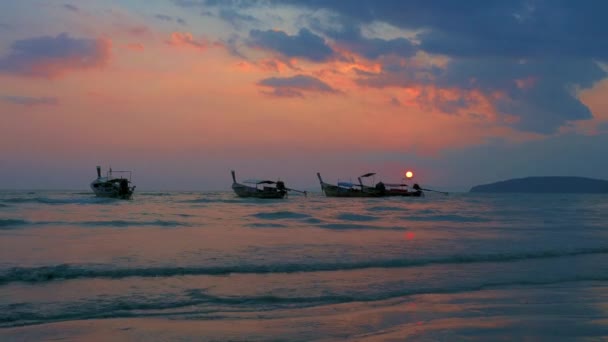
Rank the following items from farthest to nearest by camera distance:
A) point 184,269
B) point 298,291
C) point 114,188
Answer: point 114,188 → point 184,269 → point 298,291

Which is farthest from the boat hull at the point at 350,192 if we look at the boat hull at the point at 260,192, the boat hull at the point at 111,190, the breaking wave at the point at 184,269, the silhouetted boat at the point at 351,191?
the breaking wave at the point at 184,269

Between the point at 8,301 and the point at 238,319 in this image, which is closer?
the point at 238,319

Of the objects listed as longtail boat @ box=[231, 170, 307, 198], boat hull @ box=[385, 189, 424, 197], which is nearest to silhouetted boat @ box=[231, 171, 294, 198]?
longtail boat @ box=[231, 170, 307, 198]

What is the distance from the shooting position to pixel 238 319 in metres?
7.76

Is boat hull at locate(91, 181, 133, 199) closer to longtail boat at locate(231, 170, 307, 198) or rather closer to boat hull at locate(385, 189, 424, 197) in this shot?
longtail boat at locate(231, 170, 307, 198)

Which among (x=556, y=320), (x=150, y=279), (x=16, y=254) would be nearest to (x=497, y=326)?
(x=556, y=320)

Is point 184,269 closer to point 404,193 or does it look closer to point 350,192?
point 350,192

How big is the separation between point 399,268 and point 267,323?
6.71 metres

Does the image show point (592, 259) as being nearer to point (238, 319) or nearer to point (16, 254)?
point (238, 319)

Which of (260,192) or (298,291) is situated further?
(260,192)

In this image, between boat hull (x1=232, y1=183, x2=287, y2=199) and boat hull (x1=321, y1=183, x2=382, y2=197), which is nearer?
boat hull (x1=232, y1=183, x2=287, y2=199)

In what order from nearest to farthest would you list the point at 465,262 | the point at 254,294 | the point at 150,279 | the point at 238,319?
1. the point at 238,319
2. the point at 254,294
3. the point at 150,279
4. the point at 465,262

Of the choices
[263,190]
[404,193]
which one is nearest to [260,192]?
[263,190]

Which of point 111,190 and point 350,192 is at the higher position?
point 111,190
